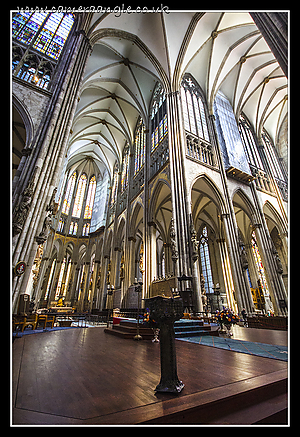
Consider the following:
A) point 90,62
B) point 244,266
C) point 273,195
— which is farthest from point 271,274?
point 90,62

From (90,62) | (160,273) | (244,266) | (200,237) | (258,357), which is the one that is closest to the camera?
(258,357)

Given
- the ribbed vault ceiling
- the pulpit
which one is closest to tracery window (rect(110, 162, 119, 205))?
the ribbed vault ceiling

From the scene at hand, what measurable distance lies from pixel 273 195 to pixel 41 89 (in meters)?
18.1

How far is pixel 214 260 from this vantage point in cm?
1812

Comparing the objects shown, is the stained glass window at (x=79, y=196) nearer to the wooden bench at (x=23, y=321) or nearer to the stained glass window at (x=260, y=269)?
the wooden bench at (x=23, y=321)

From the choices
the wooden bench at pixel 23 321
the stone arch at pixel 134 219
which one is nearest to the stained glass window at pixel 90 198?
the stone arch at pixel 134 219

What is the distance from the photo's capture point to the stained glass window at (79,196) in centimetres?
2847

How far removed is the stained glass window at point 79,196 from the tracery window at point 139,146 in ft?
44.0

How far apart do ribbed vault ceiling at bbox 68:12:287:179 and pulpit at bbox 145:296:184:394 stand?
15.7 metres

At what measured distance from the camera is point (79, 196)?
2953 cm

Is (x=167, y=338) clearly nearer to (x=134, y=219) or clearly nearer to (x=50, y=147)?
(x=50, y=147)

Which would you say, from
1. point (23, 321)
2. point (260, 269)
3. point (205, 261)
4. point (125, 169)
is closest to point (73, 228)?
A: point (125, 169)

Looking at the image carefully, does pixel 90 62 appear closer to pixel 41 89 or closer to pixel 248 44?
pixel 41 89

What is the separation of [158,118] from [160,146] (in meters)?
3.43
